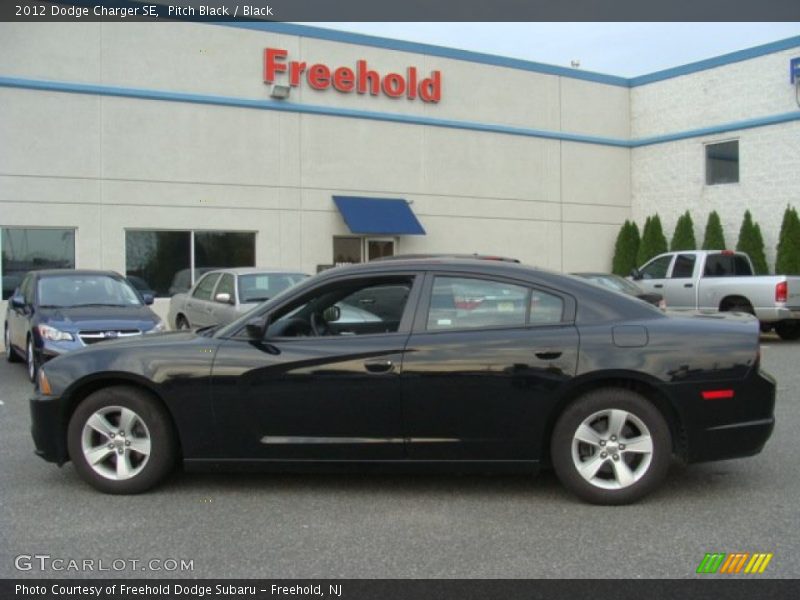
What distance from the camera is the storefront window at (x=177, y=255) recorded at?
54.4 feet

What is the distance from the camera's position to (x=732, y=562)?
13.0ft

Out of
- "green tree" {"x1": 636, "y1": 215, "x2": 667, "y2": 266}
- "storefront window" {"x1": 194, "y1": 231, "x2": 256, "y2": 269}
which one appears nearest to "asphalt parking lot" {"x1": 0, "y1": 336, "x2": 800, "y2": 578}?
"storefront window" {"x1": 194, "y1": 231, "x2": 256, "y2": 269}

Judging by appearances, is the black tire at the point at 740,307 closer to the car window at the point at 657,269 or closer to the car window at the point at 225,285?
the car window at the point at 657,269

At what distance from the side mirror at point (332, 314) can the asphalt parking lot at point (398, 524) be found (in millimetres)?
1128

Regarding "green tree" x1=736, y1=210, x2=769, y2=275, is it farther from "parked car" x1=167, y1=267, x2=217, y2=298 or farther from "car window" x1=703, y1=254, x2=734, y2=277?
"parked car" x1=167, y1=267, x2=217, y2=298

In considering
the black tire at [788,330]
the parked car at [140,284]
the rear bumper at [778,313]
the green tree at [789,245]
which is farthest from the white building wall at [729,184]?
the parked car at [140,284]

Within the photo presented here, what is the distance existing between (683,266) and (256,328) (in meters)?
13.2

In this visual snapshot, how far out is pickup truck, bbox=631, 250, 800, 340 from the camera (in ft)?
47.3

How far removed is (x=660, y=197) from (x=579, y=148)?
9.27 ft

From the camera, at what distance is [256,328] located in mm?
4992

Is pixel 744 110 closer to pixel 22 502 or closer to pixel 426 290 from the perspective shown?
pixel 426 290

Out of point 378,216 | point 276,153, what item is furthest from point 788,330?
point 276,153

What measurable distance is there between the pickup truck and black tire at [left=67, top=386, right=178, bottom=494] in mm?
11225

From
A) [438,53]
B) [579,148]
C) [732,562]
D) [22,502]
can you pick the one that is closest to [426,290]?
[732,562]
